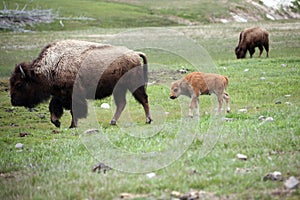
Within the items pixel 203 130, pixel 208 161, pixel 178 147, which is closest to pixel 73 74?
pixel 203 130

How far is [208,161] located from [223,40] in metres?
32.6

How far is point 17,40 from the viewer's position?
43125mm

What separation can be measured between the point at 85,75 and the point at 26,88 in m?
1.94

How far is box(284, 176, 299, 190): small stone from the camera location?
600 centimetres

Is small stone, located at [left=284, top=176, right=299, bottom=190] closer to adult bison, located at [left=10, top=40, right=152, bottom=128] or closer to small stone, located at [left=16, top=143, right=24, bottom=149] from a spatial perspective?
small stone, located at [left=16, top=143, right=24, bottom=149]

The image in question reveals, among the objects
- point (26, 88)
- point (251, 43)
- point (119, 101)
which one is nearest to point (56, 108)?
point (26, 88)

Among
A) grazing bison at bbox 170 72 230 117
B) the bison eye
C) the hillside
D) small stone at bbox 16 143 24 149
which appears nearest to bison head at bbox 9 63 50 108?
the bison eye

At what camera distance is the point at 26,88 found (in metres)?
14.0

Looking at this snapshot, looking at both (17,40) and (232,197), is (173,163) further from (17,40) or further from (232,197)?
(17,40)

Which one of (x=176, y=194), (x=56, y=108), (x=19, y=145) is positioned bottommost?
(x=56, y=108)

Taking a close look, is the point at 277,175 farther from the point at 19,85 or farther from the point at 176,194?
the point at 19,85

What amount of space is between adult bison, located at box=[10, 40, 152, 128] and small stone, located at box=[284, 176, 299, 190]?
22.9 ft

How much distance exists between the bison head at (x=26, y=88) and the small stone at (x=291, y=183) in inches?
347

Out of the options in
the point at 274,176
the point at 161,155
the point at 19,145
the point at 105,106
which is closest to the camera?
the point at 274,176
